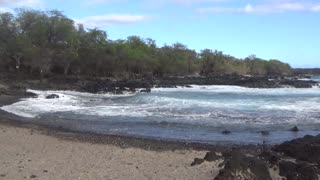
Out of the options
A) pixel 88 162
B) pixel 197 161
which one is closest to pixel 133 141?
pixel 88 162

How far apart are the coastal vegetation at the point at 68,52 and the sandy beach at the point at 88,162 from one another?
44.7 m

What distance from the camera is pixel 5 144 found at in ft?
44.9

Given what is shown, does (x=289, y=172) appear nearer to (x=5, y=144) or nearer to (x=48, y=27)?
(x=5, y=144)

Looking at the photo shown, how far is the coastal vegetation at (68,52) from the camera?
60.1m

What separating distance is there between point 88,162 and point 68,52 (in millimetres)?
51014

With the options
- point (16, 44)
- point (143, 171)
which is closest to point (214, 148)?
point (143, 171)

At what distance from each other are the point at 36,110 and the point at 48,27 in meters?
37.3

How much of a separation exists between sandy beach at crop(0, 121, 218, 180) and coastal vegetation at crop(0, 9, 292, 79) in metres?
44.7

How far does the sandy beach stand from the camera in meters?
9.90

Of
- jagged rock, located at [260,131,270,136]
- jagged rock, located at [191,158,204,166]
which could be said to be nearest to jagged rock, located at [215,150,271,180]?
jagged rock, located at [191,158,204,166]

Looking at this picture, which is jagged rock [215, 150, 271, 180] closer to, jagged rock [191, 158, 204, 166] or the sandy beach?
the sandy beach

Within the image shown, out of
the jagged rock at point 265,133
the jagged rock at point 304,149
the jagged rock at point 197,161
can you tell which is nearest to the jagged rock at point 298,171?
the jagged rock at point 304,149

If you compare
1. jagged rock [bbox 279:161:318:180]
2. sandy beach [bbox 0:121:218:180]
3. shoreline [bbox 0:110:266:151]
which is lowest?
shoreline [bbox 0:110:266:151]

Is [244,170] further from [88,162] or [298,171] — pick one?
[88,162]
